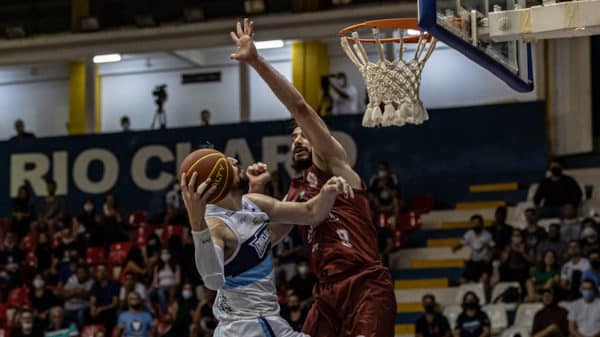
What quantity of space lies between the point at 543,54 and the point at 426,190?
348 centimetres

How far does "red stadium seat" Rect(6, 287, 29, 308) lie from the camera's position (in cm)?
2031

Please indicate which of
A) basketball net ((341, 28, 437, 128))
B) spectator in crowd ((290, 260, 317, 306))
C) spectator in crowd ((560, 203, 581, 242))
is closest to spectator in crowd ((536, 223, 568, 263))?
spectator in crowd ((560, 203, 581, 242))

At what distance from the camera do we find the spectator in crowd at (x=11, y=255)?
21.4m

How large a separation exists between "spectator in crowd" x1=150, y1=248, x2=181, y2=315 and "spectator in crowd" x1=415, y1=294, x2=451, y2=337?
179 inches

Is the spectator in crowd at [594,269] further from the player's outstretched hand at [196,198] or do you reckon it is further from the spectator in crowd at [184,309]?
the player's outstretched hand at [196,198]

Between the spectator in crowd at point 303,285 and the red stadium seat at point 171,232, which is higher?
the red stadium seat at point 171,232

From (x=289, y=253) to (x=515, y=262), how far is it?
392 centimetres

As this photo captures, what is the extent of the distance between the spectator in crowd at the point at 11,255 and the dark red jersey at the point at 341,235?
14.2 metres

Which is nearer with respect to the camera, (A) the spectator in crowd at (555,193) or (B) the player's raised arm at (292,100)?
(B) the player's raised arm at (292,100)

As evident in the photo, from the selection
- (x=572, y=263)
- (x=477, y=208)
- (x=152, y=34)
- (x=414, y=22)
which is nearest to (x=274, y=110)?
(x=152, y=34)

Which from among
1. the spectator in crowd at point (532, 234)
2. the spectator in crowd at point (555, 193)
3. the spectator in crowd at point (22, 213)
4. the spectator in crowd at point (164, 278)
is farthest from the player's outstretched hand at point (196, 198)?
the spectator in crowd at point (22, 213)

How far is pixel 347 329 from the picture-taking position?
790 centimetres

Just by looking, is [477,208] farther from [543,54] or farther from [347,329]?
[347,329]

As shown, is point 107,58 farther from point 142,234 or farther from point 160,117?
point 142,234
